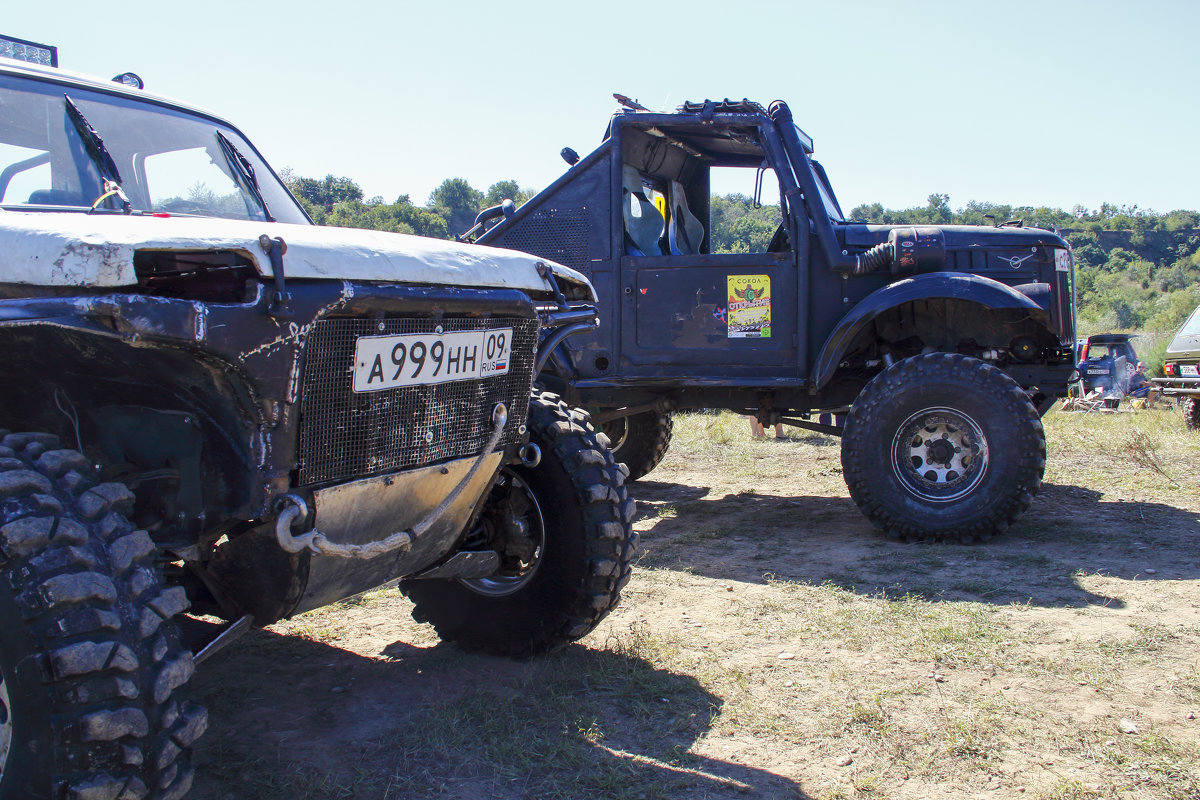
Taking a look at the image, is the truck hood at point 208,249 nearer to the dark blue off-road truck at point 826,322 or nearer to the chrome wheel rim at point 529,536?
the chrome wheel rim at point 529,536

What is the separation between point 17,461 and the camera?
2.14 m

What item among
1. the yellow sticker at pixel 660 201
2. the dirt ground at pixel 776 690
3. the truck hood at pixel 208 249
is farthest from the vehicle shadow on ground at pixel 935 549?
the truck hood at pixel 208 249

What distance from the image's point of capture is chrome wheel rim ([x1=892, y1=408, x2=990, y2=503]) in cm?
573

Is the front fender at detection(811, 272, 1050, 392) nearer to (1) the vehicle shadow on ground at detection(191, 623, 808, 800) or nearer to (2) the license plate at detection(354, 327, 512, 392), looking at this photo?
(1) the vehicle shadow on ground at detection(191, 623, 808, 800)

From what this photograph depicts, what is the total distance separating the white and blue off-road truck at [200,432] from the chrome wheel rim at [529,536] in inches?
1.0

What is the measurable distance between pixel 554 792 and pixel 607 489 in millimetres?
1202

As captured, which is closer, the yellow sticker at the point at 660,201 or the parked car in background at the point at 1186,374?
the yellow sticker at the point at 660,201

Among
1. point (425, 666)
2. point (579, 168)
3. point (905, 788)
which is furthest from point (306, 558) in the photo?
point (579, 168)

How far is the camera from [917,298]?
5922mm

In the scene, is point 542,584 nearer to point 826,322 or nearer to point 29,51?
point 29,51

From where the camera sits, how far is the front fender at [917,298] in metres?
5.80

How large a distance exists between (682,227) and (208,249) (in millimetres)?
5859

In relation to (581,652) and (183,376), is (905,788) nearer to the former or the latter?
(581,652)

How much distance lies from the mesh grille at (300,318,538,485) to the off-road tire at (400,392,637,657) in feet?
1.55
